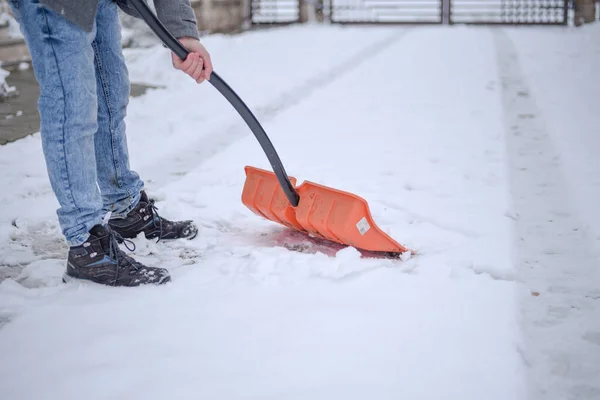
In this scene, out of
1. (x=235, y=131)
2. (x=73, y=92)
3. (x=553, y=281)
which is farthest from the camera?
(x=235, y=131)

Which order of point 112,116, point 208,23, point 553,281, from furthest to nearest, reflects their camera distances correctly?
point 208,23 < point 112,116 < point 553,281

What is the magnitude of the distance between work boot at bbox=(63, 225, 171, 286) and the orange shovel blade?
1.70ft

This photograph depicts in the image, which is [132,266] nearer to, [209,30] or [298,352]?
[298,352]

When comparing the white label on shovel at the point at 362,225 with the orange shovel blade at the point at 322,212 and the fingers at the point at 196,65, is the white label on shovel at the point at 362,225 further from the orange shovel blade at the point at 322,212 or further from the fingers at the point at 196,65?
the fingers at the point at 196,65

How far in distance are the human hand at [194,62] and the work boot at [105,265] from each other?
0.56m

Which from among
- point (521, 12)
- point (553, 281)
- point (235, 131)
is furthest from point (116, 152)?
point (521, 12)

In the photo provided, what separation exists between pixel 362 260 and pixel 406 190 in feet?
3.16

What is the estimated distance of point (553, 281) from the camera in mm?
2053

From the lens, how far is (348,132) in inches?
167

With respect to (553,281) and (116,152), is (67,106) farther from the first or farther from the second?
(553,281)

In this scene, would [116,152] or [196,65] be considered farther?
[116,152]

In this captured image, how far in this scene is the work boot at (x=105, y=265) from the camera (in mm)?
1964

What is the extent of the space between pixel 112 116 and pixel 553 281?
156cm

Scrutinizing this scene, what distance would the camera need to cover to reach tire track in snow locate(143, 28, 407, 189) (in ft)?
11.1
